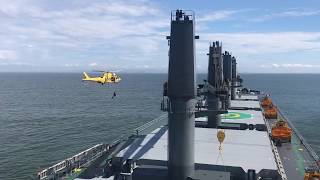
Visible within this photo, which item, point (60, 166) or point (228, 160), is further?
point (60, 166)

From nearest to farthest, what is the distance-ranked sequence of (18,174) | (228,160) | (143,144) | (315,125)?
1. (228,160)
2. (143,144)
3. (18,174)
4. (315,125)

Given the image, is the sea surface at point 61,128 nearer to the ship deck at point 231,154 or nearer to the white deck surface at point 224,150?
the ship deck at point 231,154

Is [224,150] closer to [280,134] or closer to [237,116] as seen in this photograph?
[280,134]

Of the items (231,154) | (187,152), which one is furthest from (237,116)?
(187,152)

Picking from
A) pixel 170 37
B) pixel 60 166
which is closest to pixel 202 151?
pixel 170 37

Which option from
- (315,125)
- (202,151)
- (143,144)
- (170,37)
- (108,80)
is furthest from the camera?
(315,125)

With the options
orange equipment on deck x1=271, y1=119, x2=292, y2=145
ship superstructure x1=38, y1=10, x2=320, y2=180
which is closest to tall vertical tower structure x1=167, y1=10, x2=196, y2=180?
ship superstructure x1=38, y1=10, x2=320, y2=180

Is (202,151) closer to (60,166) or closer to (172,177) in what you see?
(172,177)

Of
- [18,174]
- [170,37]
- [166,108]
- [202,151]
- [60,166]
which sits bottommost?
[18,174]
